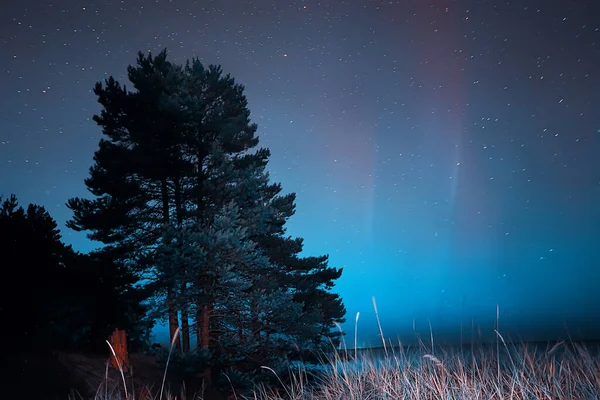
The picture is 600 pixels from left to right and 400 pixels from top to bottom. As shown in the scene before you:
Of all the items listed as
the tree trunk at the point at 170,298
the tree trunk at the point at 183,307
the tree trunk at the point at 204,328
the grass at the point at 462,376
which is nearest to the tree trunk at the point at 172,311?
the tree trunk at the point at 170,298

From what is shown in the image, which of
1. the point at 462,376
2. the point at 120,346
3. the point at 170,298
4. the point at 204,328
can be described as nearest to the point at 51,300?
the point at 120,346

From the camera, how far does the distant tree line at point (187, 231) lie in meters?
13.1

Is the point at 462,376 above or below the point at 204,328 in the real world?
below

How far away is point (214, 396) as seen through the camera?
13586 millimetres

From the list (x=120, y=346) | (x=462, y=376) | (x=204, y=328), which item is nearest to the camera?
(x=462, y=376)

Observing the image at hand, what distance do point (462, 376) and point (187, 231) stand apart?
10.1 metres

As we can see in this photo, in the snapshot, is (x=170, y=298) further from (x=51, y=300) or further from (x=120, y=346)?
(x=51, y=300)

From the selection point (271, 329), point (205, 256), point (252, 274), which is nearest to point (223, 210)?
point (205, 256)

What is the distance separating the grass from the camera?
3625mm

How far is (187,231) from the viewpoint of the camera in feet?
42.7

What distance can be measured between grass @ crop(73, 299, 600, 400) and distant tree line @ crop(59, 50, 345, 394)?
820 centimetres

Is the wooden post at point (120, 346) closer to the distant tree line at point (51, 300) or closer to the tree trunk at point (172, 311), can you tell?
the distant tree line at point (51, 300)

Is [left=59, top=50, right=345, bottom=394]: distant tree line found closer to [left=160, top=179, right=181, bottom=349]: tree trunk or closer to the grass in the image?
[left=160, top=179, right=181, bottom=349]: tree trunk

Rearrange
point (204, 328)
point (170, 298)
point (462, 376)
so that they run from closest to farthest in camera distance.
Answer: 1. point (462, 376)
2. point (170, 298)
3. point (204, 328)
